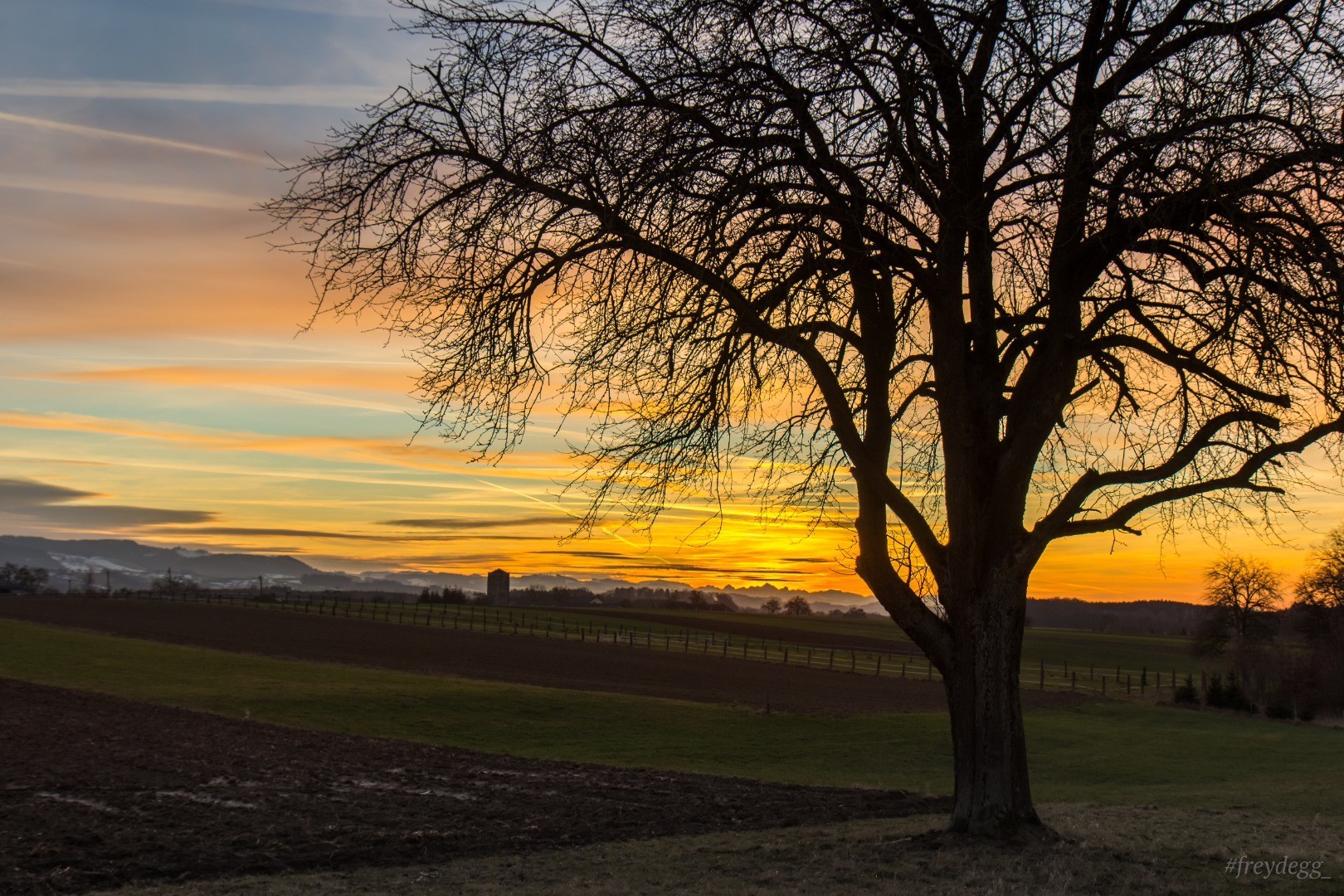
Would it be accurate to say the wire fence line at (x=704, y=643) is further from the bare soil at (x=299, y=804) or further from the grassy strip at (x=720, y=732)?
the bare soil at (x=299, y=804)

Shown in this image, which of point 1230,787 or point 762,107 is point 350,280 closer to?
point 762,107

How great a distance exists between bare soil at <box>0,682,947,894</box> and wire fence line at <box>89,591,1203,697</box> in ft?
144

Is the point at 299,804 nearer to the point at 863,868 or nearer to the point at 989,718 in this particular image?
the point at 863,868

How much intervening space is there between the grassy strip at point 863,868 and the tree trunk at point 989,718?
0.43m

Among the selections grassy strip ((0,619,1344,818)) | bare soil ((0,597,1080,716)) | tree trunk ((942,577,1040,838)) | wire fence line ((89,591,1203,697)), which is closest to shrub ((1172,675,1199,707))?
wire fence line ((89,591,1203,697))

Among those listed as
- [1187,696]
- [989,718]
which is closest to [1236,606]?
[1187,696]

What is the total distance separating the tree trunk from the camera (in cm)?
1062

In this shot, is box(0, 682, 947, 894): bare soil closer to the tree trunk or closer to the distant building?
the tree trunk

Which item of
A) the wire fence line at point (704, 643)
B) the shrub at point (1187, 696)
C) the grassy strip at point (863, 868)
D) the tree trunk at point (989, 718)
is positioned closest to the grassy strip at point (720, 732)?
the shrub at point (1187, 696)

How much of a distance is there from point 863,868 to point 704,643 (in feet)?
226

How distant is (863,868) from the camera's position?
32.0 feet

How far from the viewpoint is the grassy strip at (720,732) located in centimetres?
2511

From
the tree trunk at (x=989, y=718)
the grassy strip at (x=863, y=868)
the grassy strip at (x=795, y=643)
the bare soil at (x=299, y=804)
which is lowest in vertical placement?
the grassy strip at (x=795, y=643)

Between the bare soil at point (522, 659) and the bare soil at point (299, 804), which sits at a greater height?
the bare soil at point (299, 804)
